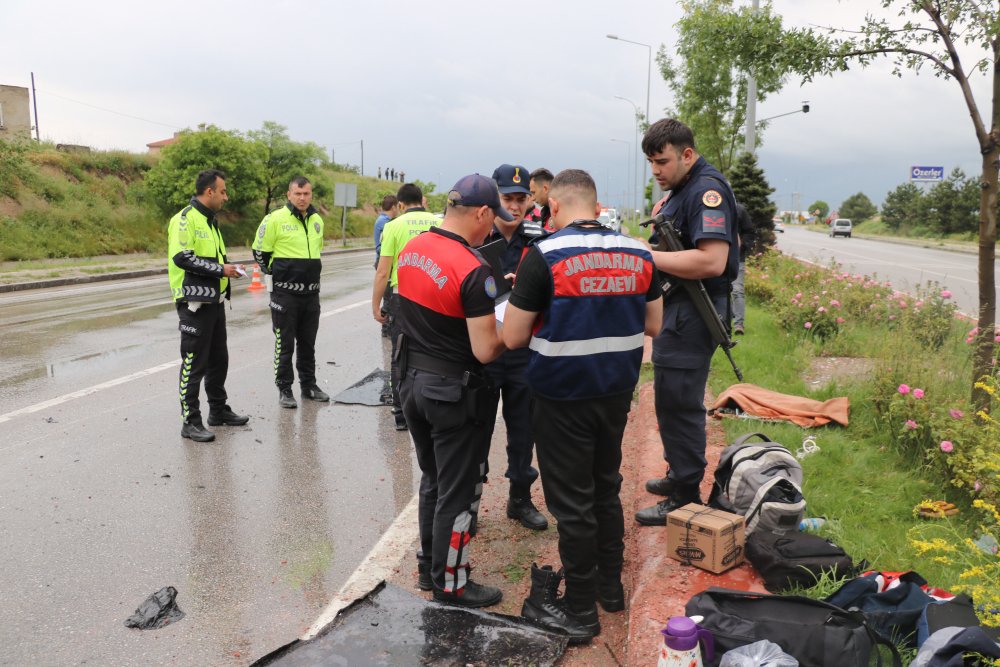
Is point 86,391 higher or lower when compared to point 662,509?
lower

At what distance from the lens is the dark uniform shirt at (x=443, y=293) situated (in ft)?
10.5

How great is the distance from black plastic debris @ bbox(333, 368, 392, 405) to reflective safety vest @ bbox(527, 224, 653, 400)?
13.9 feet

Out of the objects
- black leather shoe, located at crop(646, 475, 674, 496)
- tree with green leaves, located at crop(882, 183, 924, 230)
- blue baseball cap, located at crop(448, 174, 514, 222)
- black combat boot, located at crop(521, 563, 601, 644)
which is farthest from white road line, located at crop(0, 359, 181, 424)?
tree with green leaves, located at crop(882, 183, 924, 230)

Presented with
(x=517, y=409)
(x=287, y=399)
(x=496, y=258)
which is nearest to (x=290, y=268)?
(x=287, y=399)

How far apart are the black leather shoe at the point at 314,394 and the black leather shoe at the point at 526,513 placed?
10.3 ft

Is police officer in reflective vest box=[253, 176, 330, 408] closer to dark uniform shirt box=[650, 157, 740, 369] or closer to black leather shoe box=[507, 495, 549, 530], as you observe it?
black leather shoe box=[507, 495, 549, 530]

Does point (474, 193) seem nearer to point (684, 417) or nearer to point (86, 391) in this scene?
point (684, 417)

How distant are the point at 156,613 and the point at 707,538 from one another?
2.49 m

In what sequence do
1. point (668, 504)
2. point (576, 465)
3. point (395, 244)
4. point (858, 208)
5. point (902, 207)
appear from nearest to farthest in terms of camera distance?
point (576, 465) → point (668, 504) → point (395, 244) → point (902, 207) → point (858, 208)

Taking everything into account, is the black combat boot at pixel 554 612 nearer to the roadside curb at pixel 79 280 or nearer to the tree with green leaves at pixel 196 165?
the roadside curb at pixel 79 280

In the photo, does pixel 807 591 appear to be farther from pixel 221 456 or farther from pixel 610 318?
pixel 221 456

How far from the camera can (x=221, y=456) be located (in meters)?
5.54

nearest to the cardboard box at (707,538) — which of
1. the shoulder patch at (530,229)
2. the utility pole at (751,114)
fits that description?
the shoulder patch at (530,229)

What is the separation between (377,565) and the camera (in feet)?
12.8
